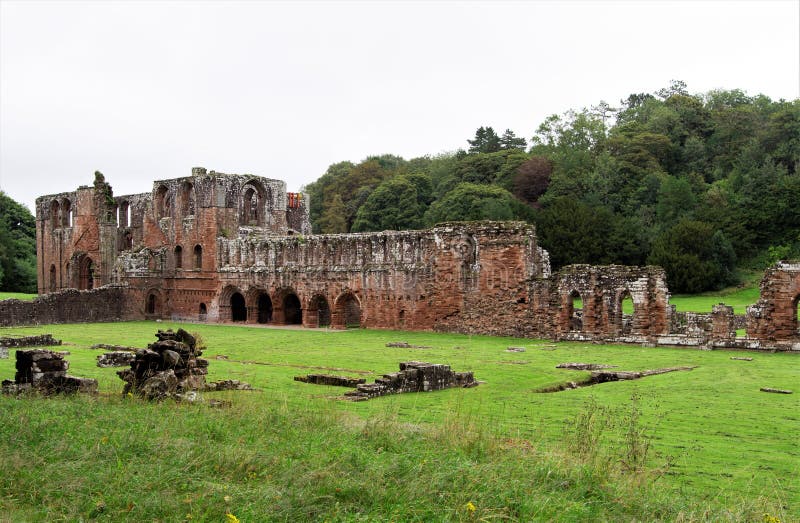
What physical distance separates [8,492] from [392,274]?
80.1ft

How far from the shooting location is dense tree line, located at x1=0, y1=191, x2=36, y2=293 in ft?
192

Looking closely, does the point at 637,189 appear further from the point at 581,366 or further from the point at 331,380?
the point at 331,380

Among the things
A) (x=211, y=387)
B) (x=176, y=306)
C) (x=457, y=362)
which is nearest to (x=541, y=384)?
(x=457, y=362)

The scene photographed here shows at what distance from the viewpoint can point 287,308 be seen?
122 ft

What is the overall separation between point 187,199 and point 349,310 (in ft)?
34.9

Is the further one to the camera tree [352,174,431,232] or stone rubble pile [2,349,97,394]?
tree [352,174,431,232]

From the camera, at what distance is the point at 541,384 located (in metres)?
14.7

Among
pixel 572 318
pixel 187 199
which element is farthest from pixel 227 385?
pixel 187 199

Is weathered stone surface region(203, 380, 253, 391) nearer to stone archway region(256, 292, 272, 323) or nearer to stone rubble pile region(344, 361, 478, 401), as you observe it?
stone rubble pile region(344, 361, 478, 401)

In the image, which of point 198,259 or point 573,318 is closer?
point 573,318

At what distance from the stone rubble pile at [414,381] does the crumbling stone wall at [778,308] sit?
10.8 m

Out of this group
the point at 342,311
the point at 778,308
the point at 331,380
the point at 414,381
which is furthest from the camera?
the point at 342,311

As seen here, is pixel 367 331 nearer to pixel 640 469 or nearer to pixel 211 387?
pixel 211 387

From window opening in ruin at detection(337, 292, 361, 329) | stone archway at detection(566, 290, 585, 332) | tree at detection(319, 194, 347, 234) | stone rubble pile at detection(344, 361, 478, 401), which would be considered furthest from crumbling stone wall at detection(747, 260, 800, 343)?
tree at detection(319, 194, 347, 234)
